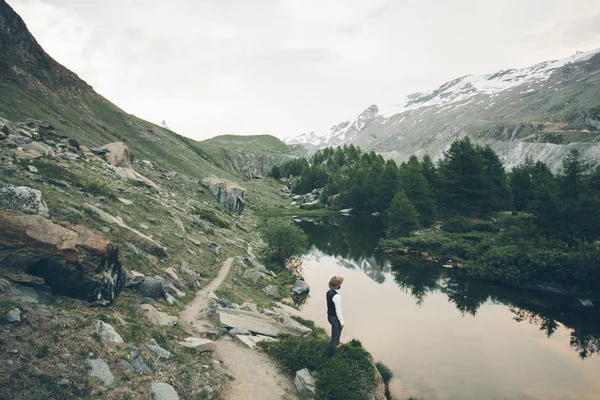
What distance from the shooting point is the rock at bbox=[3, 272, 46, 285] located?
11.4m

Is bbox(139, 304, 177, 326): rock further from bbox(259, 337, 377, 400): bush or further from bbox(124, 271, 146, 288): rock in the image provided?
bbox(259, 337, 377, 400): bush

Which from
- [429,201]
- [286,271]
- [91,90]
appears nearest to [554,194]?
[429,201]

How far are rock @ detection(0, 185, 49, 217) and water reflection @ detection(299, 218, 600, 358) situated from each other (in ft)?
99.5

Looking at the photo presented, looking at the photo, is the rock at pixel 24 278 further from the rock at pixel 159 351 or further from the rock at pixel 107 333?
the rock at pixel 159 351

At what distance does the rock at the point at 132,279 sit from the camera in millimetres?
15898

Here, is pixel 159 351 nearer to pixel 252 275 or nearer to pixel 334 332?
pixel 334 332

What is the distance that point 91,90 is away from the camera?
76.4m

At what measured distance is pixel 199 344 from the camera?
13.5m

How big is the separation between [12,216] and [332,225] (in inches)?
2810

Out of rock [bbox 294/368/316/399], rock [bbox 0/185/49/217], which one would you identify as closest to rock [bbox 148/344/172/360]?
rock [bbox 294/368/316/399]

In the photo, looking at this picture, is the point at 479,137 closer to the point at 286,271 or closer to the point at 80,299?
the point at 286,271

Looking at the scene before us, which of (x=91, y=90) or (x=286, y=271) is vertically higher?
(x=91, y=90)

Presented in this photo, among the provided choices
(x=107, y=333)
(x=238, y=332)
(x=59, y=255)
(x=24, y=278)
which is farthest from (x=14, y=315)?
(x=238, y=332)

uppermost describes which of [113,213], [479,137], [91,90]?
[479,137]
